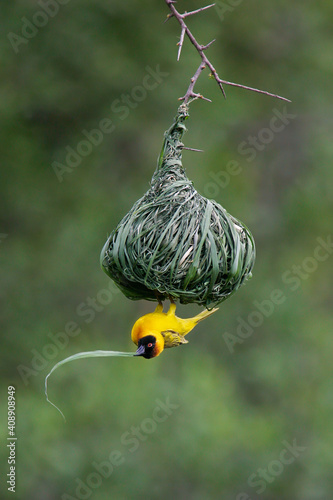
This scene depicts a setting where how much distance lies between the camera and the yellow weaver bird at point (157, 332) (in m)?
3.52

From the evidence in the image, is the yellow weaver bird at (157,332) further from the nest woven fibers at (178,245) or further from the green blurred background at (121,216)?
the green blurred background at (121,216)

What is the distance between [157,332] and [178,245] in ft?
1.42

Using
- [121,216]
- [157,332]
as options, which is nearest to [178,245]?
[157,332]

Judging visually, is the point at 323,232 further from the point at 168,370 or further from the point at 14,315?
the point at 14,315

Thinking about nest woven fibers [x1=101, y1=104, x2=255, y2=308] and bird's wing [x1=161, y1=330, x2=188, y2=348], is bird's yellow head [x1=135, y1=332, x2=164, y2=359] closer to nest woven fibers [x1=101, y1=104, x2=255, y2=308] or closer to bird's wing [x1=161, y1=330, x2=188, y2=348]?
bird's wing [x1=161, y1=330, x2=188, y2=348]

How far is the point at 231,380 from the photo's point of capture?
11023mm

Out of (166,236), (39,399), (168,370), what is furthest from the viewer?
(168,370)

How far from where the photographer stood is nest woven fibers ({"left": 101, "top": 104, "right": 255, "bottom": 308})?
11.3 feet

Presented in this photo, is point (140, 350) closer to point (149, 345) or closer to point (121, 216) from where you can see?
point (149, 345)

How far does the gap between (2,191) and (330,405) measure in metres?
5.99

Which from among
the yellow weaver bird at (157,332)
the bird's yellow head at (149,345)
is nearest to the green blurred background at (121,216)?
the yellow weaver bird at (157,332)

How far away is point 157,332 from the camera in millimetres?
3578

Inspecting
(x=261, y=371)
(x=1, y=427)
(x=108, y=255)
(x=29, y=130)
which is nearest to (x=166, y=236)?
(x=108, y=255)

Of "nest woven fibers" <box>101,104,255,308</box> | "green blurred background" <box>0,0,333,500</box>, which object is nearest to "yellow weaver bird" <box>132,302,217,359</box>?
"nest woven fibers" <box>101,104,255,308</box>
